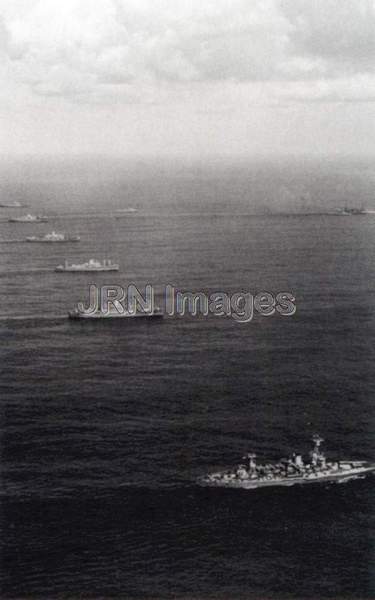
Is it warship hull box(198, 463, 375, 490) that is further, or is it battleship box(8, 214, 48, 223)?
battleship box(8, 214, 48, 223)

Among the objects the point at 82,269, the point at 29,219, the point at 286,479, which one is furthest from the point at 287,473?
the point at 29,219

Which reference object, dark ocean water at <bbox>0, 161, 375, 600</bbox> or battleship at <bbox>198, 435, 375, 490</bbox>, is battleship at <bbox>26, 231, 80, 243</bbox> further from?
battleship at <bbox>198, 435, 375, 490</bbox>

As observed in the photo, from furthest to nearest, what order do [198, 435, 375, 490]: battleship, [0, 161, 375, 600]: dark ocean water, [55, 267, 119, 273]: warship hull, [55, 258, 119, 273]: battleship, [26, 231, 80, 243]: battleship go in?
[26, 231, 80, 243]: battleship
[55, 258, 119, 273]: battleship
[55, 267, 119, 273]: warship hull
[198, 435, 375, 490]: battleship
[0, 161, 375, 600]: dark ocean water

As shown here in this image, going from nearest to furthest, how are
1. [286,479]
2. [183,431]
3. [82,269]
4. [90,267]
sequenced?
[286,479] → [183,431] → [82,269] → [90,267]

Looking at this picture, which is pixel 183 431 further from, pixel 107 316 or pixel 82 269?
pixel 82 269

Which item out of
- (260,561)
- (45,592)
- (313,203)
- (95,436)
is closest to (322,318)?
(95,436)

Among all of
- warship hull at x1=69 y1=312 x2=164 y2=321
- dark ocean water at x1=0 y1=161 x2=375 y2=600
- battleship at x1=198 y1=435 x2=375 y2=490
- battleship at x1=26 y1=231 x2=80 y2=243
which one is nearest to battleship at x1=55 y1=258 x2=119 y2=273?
dark ocean water at x1=0 y1=161 x2=375 y2=600

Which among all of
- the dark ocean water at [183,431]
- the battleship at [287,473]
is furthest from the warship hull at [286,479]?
the dark ocean water at [183,431]
